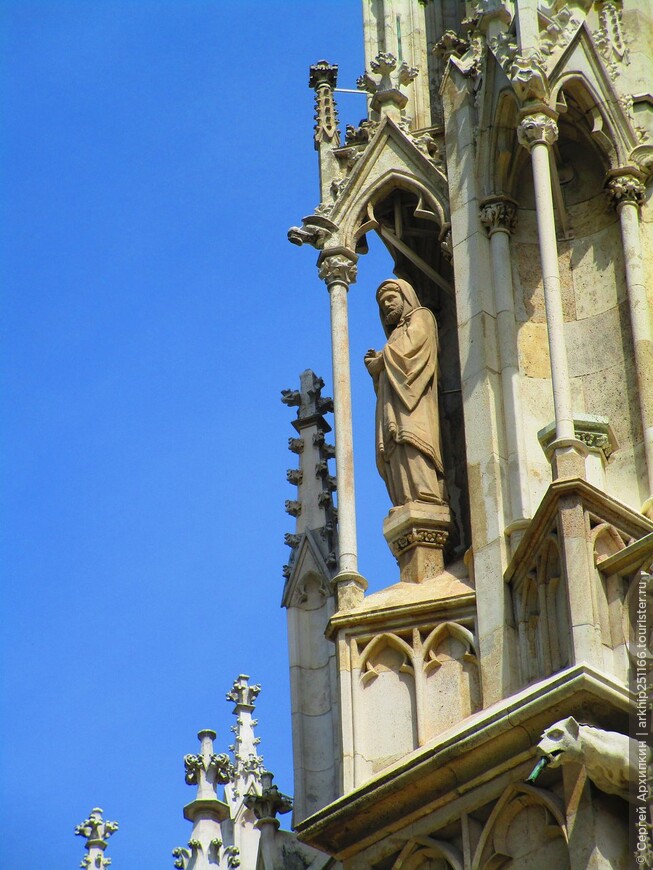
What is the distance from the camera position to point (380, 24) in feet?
73.3

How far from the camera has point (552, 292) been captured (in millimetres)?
18484

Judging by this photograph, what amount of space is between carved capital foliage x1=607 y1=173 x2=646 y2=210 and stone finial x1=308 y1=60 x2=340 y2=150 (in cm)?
256

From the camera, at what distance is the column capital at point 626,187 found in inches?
788

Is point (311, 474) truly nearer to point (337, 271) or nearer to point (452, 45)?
point (337, 271)

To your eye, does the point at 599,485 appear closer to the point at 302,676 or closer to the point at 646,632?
the point at 646,632

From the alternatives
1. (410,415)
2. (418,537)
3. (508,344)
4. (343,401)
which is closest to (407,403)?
(410,415)

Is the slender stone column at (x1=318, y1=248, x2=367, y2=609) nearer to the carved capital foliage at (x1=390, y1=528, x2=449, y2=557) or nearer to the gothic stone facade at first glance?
the gothic stone facade

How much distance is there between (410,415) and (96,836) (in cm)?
442

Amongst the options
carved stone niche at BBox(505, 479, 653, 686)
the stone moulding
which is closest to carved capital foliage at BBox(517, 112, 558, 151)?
carved stone niche at BBox(505, 479, 653, 686)

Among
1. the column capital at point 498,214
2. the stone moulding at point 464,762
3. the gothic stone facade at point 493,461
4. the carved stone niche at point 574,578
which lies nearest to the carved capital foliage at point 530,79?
the gothic stone facade at point 493,461

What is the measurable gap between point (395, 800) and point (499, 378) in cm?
347

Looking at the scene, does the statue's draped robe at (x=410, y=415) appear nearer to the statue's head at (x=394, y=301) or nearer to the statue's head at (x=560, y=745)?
the statue's head at (x=394, y=301)

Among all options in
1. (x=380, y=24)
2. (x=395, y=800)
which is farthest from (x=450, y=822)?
(x=380, y=24)

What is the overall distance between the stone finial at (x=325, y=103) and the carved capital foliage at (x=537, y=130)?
241 centimetres
